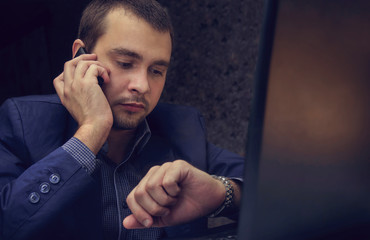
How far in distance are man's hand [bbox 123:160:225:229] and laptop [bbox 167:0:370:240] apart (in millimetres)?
232

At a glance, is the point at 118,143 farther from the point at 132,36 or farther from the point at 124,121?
the point at 132,36

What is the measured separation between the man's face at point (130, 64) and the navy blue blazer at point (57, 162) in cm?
13

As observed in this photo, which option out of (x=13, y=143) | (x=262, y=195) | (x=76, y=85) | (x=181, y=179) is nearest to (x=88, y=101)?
(x=76, y=85)

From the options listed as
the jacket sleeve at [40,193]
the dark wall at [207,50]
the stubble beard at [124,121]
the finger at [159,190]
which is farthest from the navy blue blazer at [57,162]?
the dark wall at [207,50]

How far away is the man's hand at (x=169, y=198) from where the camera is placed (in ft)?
1.86

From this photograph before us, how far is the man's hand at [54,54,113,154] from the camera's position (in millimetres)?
836

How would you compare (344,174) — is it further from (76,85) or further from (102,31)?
(102,31)

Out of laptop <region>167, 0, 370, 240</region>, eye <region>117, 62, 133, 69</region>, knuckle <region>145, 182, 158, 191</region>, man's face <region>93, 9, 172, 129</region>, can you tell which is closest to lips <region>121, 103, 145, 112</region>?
man's face <region>93, 9, 172, 129</region>

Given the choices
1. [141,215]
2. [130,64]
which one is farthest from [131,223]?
[130,64]

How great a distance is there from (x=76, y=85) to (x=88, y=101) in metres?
0.06

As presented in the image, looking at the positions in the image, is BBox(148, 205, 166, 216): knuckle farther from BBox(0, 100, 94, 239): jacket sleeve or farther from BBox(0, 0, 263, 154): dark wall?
BBox(0, 0, 263, 154): dark wall

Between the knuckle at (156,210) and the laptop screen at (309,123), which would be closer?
the laptop screen at (309,123)

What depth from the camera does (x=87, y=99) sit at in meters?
0.90

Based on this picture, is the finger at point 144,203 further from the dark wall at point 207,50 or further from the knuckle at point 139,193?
the dark wall at point 207,50
